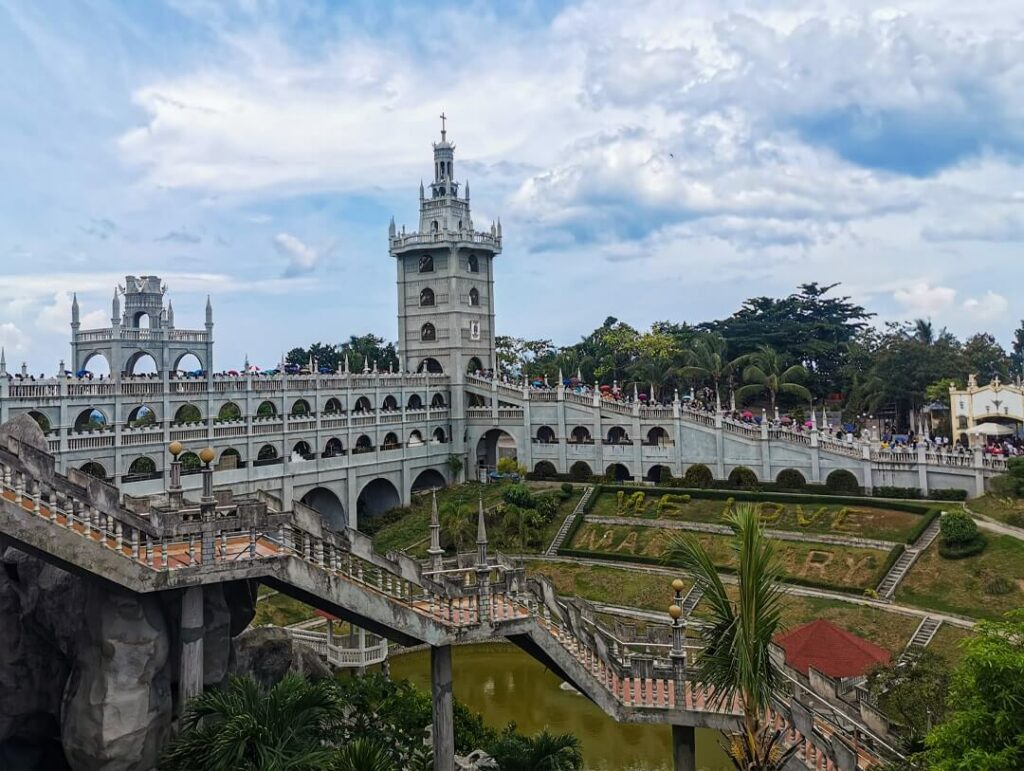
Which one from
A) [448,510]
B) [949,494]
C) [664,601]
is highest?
[949,494]

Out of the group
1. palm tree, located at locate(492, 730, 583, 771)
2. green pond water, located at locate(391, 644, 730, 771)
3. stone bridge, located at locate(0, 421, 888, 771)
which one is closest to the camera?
stone bridge, located at locate(0, 421, 888, 771)

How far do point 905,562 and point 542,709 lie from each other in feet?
61.3

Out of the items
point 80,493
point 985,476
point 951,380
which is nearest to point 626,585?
point 985,476

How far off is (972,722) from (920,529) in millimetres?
30158

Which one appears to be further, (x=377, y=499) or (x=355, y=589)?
(x=377, y=499)

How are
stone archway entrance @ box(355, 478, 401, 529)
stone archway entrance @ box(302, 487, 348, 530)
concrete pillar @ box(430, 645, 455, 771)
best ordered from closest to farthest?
concrete pillar @ box(430, 645, 455, 771)
stone archway entrance @ box(302, 487, 348, 530)
stone archway entrance @ box(355, 478, 401, 529)

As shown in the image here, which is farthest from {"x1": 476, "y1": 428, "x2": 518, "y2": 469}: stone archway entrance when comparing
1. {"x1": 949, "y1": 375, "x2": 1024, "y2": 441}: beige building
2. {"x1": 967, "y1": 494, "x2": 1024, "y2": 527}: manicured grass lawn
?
{"x1": 967, "y1": 494, "x2": 1024, "y2": 527}: manicured grass lawn

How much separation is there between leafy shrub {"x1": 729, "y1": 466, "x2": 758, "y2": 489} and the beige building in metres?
14.5

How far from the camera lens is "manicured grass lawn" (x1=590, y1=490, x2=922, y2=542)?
41906mm

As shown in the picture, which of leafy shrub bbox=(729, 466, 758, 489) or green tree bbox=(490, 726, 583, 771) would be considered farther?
leafy shrub bbox=(729, 466, 758, 489)

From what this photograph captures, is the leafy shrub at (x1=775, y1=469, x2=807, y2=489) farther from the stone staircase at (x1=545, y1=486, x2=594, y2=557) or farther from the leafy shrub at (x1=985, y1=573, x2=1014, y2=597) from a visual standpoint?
the leafy shrub at (x1=985, y1=573, x2=1014, y2=597)

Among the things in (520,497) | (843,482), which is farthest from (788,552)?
(520,497)

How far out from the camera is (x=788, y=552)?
4156cm

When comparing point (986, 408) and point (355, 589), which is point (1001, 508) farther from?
point (355, 589)
